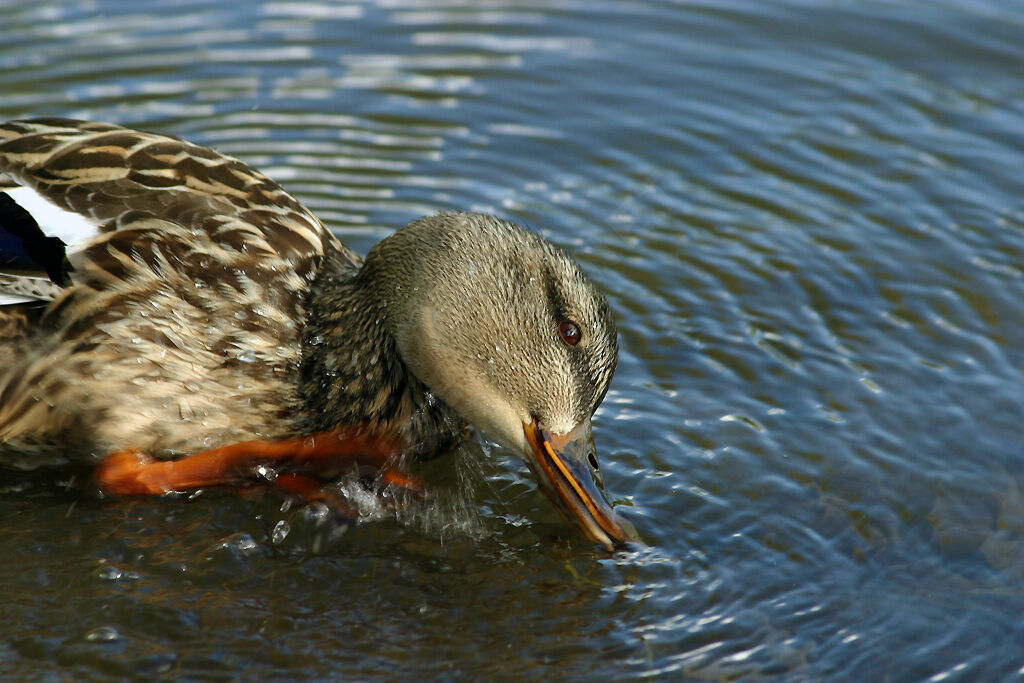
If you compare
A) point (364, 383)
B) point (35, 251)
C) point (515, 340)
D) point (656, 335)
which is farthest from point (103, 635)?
point (656, 335)

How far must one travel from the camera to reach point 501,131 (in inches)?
374

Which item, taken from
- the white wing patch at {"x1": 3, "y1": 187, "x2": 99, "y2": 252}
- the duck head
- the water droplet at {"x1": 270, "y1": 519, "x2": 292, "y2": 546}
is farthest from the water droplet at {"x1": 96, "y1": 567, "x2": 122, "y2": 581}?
the duck head

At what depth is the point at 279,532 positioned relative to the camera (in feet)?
19.2

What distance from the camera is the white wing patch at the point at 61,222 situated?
5.97 meters

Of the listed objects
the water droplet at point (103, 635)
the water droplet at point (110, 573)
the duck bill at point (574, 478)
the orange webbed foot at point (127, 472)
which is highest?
the duck bill at point (574, 478)

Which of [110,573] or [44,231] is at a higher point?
[44,231]

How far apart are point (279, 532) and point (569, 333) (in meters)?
1.59

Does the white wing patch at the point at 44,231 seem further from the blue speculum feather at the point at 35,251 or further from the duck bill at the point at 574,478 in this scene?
the duck bill at the point at 574,478

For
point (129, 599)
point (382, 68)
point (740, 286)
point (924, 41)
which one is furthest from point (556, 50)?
point (129, 599)

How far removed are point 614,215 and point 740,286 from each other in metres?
1.13

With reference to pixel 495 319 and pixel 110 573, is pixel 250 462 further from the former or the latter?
pixel 495 319

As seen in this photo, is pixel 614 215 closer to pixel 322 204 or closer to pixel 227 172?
pixel 322 204

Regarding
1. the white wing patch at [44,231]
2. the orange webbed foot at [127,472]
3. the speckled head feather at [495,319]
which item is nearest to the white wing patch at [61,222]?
the white wing patch at [44,231]

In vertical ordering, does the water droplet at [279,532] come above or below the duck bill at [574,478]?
below
